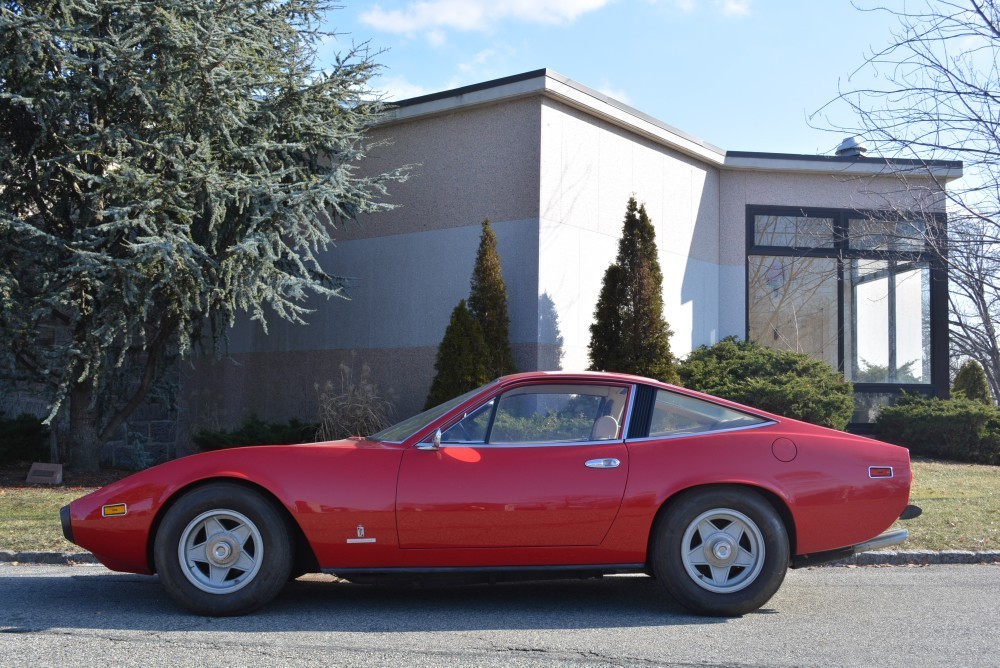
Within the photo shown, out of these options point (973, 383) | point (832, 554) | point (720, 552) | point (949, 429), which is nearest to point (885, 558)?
point (832, 554)

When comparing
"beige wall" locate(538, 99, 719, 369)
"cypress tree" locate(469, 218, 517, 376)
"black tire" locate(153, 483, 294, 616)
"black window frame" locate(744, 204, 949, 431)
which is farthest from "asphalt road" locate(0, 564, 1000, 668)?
"black window frame" locate(744, 204, 949, 431)

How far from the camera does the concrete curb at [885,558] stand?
23.2 feet

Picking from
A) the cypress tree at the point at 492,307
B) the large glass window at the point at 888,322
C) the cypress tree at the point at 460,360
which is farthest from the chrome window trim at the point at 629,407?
the large glass window at the point at 888,322

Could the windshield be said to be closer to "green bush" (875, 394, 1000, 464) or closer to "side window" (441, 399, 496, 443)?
"side window" (441, 399, 496, 443)

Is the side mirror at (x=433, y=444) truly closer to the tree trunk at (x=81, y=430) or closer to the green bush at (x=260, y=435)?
the green bush at (x=260, y=435)

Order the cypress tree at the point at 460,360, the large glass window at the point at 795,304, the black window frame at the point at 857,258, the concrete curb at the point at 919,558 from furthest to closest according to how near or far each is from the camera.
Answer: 1. the large glass window at the point at 795,304
2. the black window frame at the point at 857,258
3. the cypress tree at the point at 460,360
4. the concrete curb at the point at 919,558

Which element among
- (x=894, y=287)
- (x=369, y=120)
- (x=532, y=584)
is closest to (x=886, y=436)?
(x=894, y=287)

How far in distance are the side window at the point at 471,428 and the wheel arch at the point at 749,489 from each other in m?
1.09

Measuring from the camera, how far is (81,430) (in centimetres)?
1227

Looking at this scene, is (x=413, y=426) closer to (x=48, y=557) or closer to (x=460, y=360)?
(x=48, y=557)

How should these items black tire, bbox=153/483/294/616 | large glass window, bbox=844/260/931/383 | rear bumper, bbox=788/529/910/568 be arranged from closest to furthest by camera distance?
black tire, bbox=153/483/294/616 → rear bumper, bbox=788/529/910/568 → large glass window, bbox=844/260/931/383

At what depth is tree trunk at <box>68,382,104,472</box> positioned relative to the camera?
482 inches

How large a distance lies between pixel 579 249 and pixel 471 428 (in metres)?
7.99

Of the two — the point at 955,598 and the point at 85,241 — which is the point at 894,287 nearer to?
the point at 955,598
